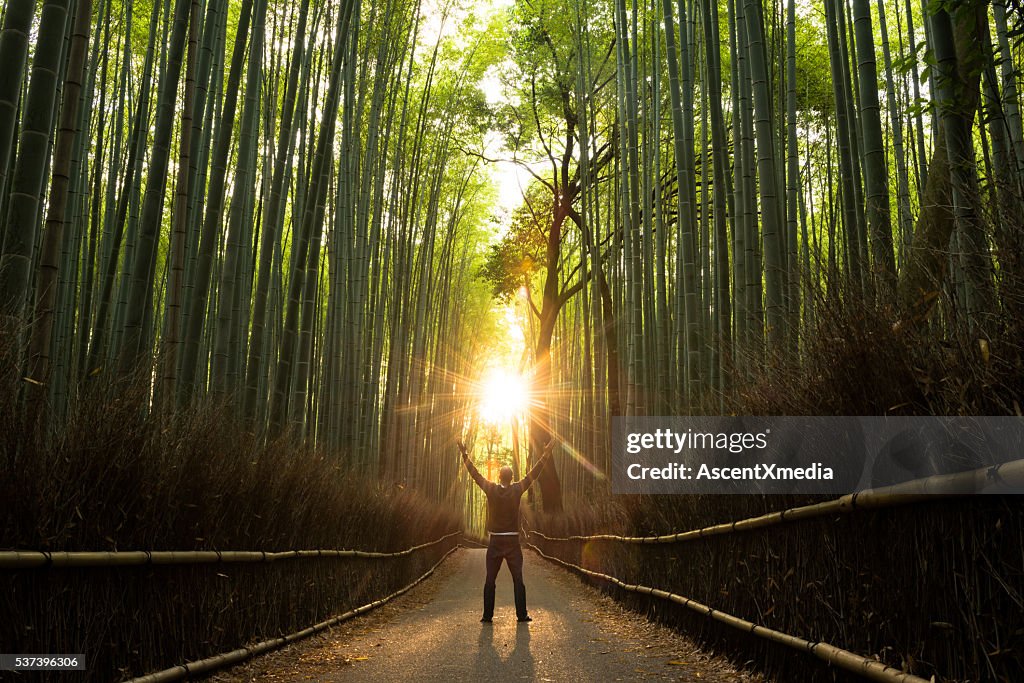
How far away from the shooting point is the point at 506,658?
13.2 feet

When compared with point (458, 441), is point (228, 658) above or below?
below

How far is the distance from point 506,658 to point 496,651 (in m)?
0.24

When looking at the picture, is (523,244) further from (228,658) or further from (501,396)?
(228,658)

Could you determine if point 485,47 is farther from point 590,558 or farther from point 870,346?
point 870,346

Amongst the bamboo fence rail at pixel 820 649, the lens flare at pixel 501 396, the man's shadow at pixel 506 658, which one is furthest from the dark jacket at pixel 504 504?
the lens flare at pixel 501 396

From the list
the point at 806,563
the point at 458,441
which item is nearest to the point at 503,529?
the point at 458,441

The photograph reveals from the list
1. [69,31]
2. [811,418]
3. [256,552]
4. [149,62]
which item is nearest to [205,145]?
[149,62]

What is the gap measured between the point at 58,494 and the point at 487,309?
62.2ft

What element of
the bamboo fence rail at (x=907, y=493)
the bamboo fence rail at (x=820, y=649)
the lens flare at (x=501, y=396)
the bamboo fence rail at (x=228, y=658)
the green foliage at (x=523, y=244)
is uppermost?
the green foliage at (x=523, y=244)

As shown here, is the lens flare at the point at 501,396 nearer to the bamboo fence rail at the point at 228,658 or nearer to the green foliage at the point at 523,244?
the green foliage at the point at 523,244

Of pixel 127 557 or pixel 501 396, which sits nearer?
pixel 127 557

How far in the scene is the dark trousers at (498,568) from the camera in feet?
17.9

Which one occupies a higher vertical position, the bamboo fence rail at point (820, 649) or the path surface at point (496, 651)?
the bamboo fence rail at point (820, 649)

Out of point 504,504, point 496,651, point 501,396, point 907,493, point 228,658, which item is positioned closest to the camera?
point 907,493
